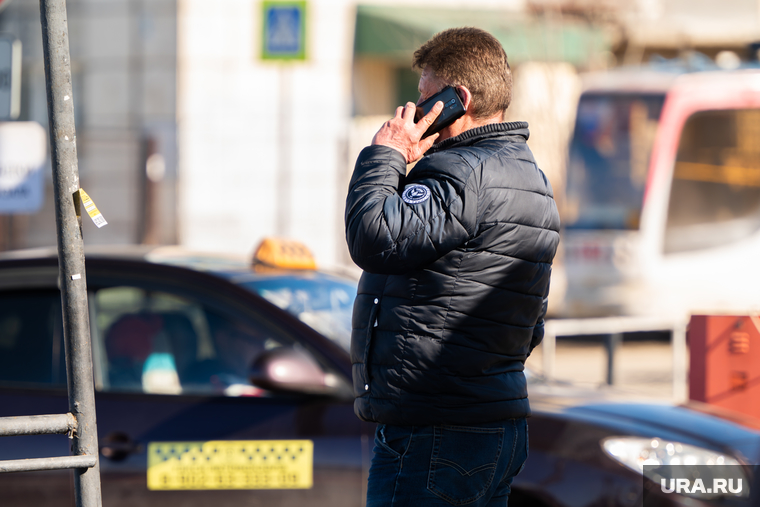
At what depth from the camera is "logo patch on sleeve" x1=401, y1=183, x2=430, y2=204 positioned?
2.17 meters

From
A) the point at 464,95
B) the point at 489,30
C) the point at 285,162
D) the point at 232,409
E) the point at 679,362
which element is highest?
the point at 489,30

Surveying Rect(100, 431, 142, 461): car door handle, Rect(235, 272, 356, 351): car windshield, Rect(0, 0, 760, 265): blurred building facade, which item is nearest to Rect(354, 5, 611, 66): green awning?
Rect(0, 0, 760, 265): blurred building facade

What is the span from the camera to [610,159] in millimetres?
11750

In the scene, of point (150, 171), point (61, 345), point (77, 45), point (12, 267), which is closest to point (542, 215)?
point (61, 345)

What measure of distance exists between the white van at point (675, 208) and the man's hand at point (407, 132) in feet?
30.2

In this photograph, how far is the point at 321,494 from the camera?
10.4 ft

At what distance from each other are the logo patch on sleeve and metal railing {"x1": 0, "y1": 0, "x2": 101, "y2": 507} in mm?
765

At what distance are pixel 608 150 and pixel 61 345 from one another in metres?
9.54

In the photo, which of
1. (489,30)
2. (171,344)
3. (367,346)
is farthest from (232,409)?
(489,30)

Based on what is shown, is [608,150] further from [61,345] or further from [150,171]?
[61,345]

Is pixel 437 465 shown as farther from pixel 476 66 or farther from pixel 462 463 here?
pixel 476 66

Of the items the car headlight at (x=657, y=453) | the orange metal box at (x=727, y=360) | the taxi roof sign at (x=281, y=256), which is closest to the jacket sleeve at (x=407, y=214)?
the car headlight at (x=657, y=453)

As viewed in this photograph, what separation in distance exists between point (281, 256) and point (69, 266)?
1829mm

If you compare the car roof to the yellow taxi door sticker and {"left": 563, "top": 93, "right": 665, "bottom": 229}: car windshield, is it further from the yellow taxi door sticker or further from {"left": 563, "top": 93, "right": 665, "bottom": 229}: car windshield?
{"left": 563, "top": 93, "right": 665, "bottom": 229}: car windshield
